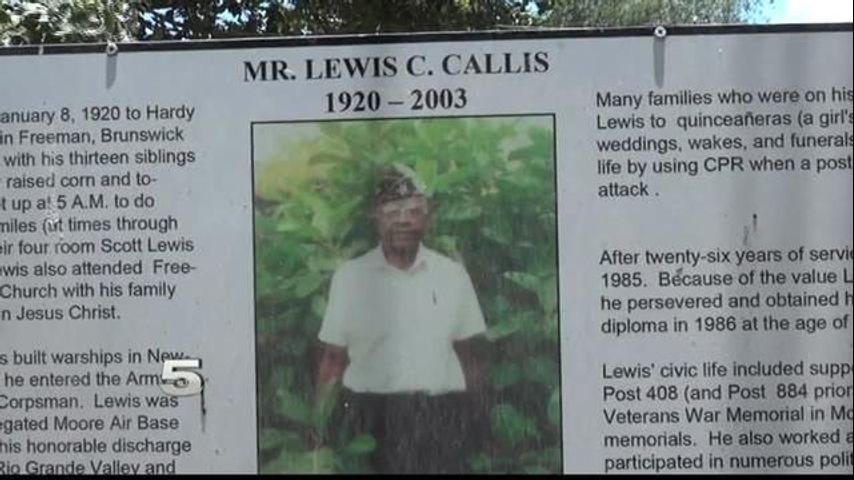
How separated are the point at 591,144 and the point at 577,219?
0.81 feet

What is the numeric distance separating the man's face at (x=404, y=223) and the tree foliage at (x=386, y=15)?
3700 mm

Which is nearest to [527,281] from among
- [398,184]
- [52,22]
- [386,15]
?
[398,184]

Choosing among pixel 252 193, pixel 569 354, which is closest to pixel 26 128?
pixel 252 193

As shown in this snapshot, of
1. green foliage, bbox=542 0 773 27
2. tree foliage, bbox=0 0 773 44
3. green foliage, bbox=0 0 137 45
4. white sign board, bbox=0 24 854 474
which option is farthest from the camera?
green foliage, bbox=542 0 773 27

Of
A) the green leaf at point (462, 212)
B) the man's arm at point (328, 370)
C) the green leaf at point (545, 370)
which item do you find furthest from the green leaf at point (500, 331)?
the man's arm at point (328, 370)

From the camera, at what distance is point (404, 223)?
3.30 m

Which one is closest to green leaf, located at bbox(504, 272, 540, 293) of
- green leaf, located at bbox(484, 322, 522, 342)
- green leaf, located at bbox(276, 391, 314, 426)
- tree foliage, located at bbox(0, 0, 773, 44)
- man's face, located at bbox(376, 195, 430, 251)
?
green leaf, located at bbox(484, 322, 522, 342)

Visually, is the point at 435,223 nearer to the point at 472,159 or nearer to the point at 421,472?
the point at 472,159

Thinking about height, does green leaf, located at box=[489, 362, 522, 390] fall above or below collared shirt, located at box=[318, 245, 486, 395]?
below

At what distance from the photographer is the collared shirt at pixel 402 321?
327cm

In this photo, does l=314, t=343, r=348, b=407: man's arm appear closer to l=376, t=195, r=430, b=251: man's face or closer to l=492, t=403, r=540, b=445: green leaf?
l=376, t=195, r=430, b=251: man's face

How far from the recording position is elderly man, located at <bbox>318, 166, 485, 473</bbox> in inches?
129

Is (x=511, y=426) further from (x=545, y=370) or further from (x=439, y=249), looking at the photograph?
(x=439, y=249)

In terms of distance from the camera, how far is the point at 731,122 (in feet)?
10.5
